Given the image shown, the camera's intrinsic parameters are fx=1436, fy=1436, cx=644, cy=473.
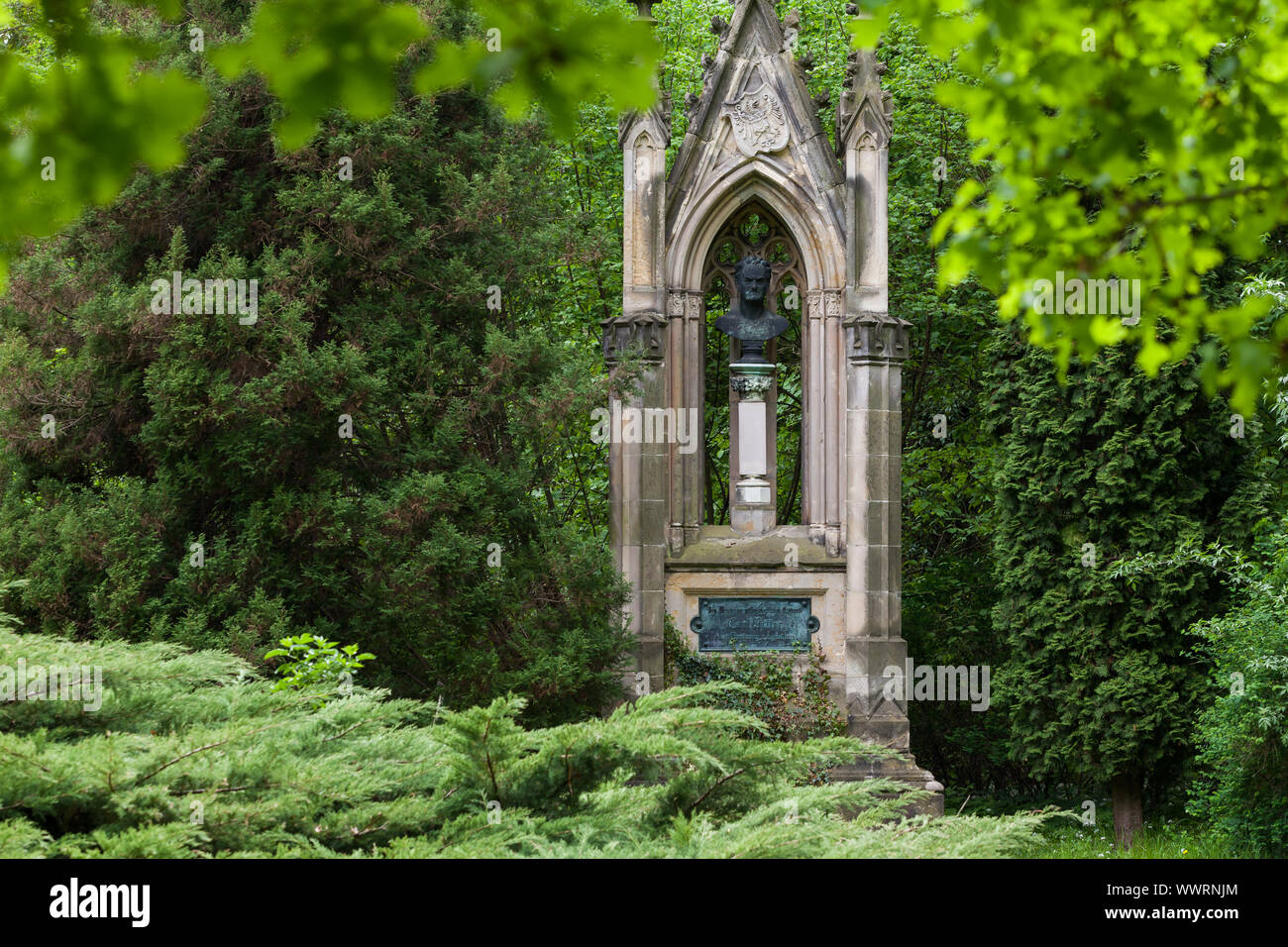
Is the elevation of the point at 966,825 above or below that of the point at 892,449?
below

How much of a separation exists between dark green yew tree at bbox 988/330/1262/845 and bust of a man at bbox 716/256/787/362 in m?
2.90

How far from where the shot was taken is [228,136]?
37.0 ft

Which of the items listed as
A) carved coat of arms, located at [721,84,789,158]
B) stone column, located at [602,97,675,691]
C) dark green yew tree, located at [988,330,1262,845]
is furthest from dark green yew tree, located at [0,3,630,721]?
dark green yew tree, located at [988,330,1262,845]

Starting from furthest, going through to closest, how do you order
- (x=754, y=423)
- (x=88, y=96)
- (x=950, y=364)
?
1. (x=950, y=364)
2. (x=754, y=423)
3. (x=88, y=96)

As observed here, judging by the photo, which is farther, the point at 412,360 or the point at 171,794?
the point at 412,360

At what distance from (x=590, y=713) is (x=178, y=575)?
10.6ft

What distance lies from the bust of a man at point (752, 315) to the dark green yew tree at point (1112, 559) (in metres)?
2.90

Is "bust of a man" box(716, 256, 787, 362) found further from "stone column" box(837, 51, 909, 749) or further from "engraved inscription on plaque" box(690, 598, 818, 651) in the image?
"engraved inscription on plaque" box(690, 598, 818, 651)

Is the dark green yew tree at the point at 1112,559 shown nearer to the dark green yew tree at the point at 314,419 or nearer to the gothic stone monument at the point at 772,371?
the gothic stone monument at the point at 772,371

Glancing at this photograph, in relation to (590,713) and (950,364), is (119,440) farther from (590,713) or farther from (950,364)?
(950,364)

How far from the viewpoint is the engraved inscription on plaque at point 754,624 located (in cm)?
1178

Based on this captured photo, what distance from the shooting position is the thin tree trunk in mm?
12852

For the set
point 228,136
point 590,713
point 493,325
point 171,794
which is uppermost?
point 228,136

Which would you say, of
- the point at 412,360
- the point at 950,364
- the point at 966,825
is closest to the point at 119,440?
the point at 412,360
